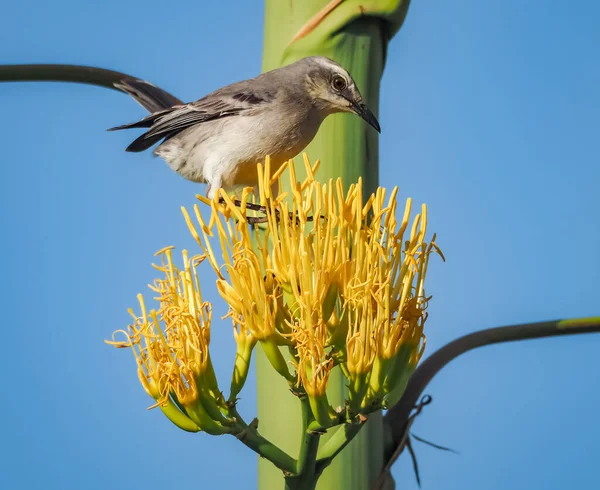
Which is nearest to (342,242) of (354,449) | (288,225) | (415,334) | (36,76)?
(288,225)

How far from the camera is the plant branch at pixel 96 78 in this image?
2.52 meters

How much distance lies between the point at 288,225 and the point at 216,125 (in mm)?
913

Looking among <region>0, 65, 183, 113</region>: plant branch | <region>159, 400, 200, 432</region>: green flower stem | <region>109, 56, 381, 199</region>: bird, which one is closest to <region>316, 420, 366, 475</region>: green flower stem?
<region>159, 400, 200, 432</region>: green flower stem

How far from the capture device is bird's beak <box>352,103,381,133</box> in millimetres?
2094

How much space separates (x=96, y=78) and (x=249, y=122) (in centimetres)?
59

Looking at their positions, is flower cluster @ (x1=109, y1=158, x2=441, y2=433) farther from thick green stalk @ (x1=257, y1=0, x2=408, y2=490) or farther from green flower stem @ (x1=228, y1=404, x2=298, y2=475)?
thick green stalk @ (x1=257, y1=0, x2=408, y2=490)

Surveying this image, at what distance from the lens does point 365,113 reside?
212 centimetres

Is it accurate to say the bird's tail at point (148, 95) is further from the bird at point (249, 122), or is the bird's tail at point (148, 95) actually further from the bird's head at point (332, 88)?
the bird's head at point (332, 88)

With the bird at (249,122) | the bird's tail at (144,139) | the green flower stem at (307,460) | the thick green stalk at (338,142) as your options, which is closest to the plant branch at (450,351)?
the thick green stalk at (338,142)

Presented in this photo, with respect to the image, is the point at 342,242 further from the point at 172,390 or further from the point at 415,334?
the point at 172,390

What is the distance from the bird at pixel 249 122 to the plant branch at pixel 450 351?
0.79 metres

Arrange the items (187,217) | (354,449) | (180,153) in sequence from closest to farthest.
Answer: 1. (187,217)
2. (354,449)
3. (180,153)

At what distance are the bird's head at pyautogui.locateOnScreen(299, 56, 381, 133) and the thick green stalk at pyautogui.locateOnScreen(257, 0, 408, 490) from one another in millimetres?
142

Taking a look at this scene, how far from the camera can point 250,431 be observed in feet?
5.35
